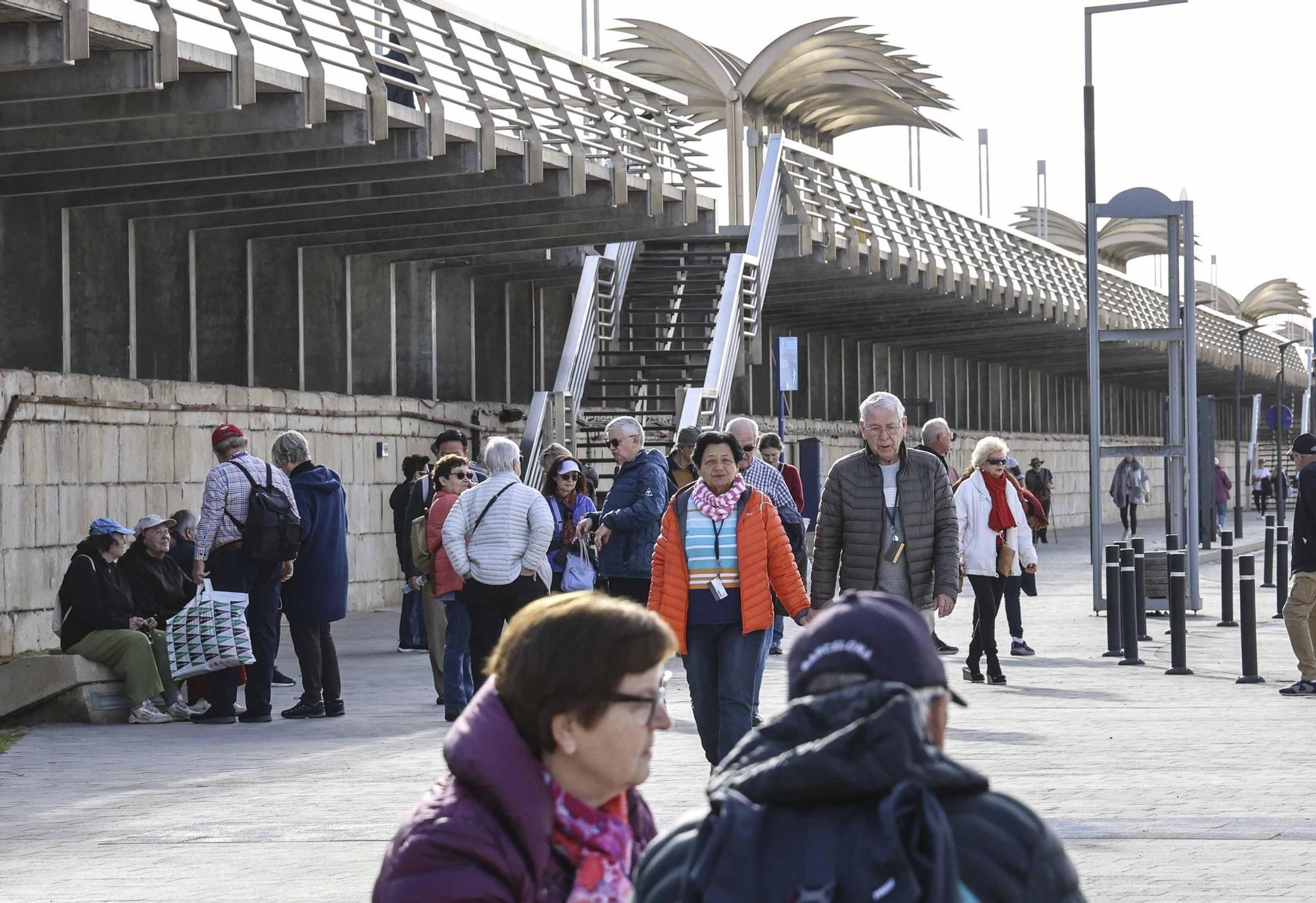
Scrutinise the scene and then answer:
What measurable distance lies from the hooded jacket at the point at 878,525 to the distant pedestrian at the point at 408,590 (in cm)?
712

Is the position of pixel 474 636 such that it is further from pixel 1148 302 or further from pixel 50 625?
pixel 1148 302

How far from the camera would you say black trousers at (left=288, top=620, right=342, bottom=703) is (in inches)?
472

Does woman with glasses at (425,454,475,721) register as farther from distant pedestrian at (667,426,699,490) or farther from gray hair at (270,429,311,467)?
distant pedestrian at (667,426,699,490)

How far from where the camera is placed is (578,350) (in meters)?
23.3

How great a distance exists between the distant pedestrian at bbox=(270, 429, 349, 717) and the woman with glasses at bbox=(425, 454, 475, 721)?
1.74ft

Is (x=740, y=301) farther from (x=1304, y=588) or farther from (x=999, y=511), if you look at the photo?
(x=1304, y=588)

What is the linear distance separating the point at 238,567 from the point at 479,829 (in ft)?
31.2

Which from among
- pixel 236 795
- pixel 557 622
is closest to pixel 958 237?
pixel 236 795

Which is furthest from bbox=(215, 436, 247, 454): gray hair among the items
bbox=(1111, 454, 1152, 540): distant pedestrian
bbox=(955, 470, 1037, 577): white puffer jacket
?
bbox=(1111, 454, 1152, 540): distant pedestrian

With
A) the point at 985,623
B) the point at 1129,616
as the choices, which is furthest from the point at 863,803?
the point at 1129,616

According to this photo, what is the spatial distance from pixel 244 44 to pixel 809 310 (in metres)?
21.7

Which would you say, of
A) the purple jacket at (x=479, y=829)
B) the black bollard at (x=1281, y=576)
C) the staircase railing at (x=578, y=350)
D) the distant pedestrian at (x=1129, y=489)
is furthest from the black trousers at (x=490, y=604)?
the distant pedestrian at (x=1129, y=489)

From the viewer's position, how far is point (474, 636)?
36.5 ft

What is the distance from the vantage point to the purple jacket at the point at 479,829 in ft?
8.82
